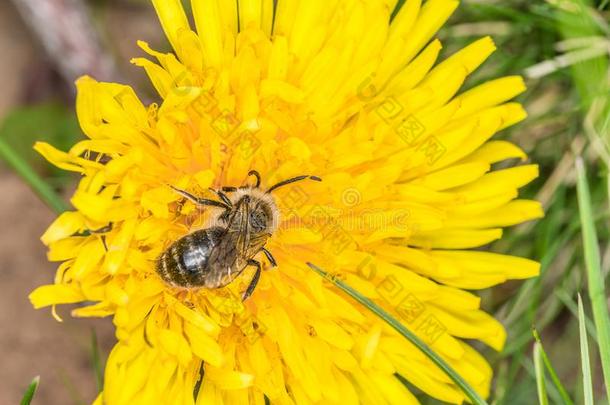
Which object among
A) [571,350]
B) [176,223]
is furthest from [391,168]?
[571,350]

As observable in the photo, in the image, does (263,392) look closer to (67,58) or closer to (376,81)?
(376,81)

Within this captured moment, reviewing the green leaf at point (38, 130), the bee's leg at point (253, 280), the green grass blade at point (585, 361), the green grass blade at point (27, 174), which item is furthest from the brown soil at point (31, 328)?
the green grass blade at point (585, 361)

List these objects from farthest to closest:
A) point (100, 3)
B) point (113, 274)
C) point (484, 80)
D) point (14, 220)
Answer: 1. point (100, 3)
2. point (14, 220)
3. point (484, 80)
4. point (113, 274)

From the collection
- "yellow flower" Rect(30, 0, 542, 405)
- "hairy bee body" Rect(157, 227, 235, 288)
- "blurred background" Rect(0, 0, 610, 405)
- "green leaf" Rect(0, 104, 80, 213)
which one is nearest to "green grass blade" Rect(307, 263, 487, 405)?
"yellow flower" Rect(30, 0, 542, 405)

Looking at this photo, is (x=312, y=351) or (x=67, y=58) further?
(x=67, y=58)

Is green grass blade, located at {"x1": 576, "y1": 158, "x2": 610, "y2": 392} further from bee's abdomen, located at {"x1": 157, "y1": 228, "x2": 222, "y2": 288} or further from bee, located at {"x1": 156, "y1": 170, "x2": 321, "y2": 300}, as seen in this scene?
bee's abdomen, located at {"x1": 157, "y1": 228, "x2": 222, "y2": 288}

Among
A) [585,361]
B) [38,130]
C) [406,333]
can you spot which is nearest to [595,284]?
[585,361]
